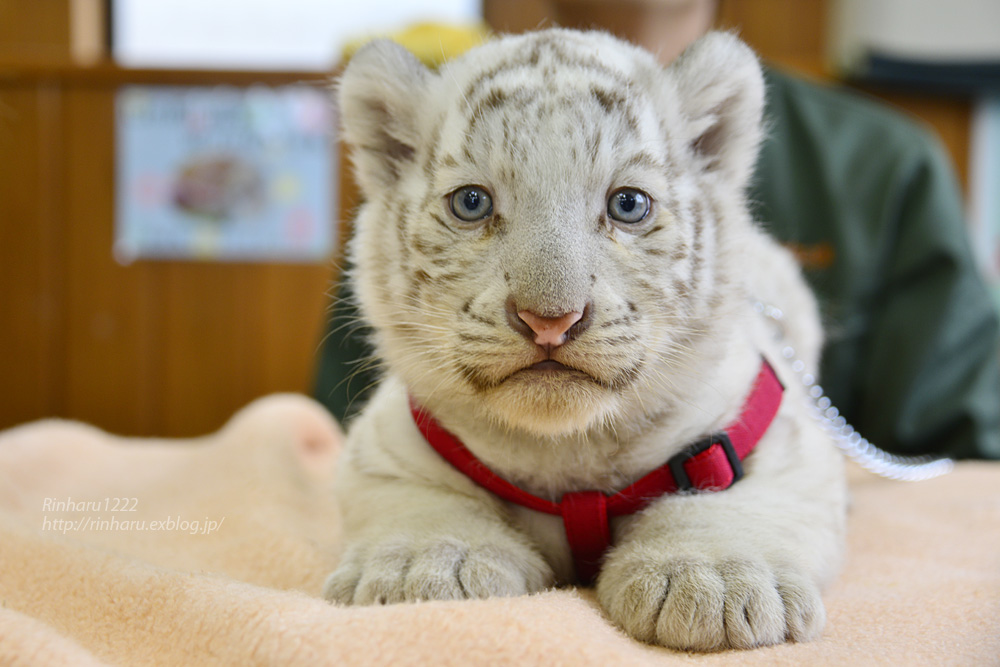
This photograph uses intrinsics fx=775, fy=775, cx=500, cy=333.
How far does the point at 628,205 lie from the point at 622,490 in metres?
0.35

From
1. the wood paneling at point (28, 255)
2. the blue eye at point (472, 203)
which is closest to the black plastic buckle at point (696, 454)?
the blue eye at point (472, 203)

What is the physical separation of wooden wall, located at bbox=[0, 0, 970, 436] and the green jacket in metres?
1.09

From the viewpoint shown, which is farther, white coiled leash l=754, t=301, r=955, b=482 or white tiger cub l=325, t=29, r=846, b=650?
white coiled leash l=754, t=301, r=955, b=482

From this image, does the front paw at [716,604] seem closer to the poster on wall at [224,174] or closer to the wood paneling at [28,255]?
the poster on wall at [224,174]

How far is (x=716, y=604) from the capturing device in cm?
77

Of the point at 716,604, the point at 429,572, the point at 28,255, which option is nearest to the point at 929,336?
the point at 716,604

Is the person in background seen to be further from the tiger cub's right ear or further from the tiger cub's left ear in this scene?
the tiger cub's left ear

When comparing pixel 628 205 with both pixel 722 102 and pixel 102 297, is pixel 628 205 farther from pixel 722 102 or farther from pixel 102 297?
pixel 102 297

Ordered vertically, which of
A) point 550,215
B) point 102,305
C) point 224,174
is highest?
point 550,215

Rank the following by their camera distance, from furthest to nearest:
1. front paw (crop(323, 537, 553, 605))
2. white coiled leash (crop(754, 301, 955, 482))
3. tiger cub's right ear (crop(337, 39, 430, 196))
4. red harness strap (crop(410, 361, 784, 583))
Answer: white coiled leash (crop(754, 301, 955, 482))
tiger cub's right ear (crop(337, 39, 430, 196))
red harness strap (crop(410, 361, 784, 583))
front paw (crop(323, 537, 553, 605))

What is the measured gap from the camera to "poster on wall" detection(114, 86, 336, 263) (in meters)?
3.15

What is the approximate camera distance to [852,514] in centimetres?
139

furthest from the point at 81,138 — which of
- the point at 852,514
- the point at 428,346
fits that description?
A: the point at 852,514

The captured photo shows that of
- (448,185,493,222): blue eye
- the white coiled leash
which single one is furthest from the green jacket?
(448,185,493,222): blue eye
